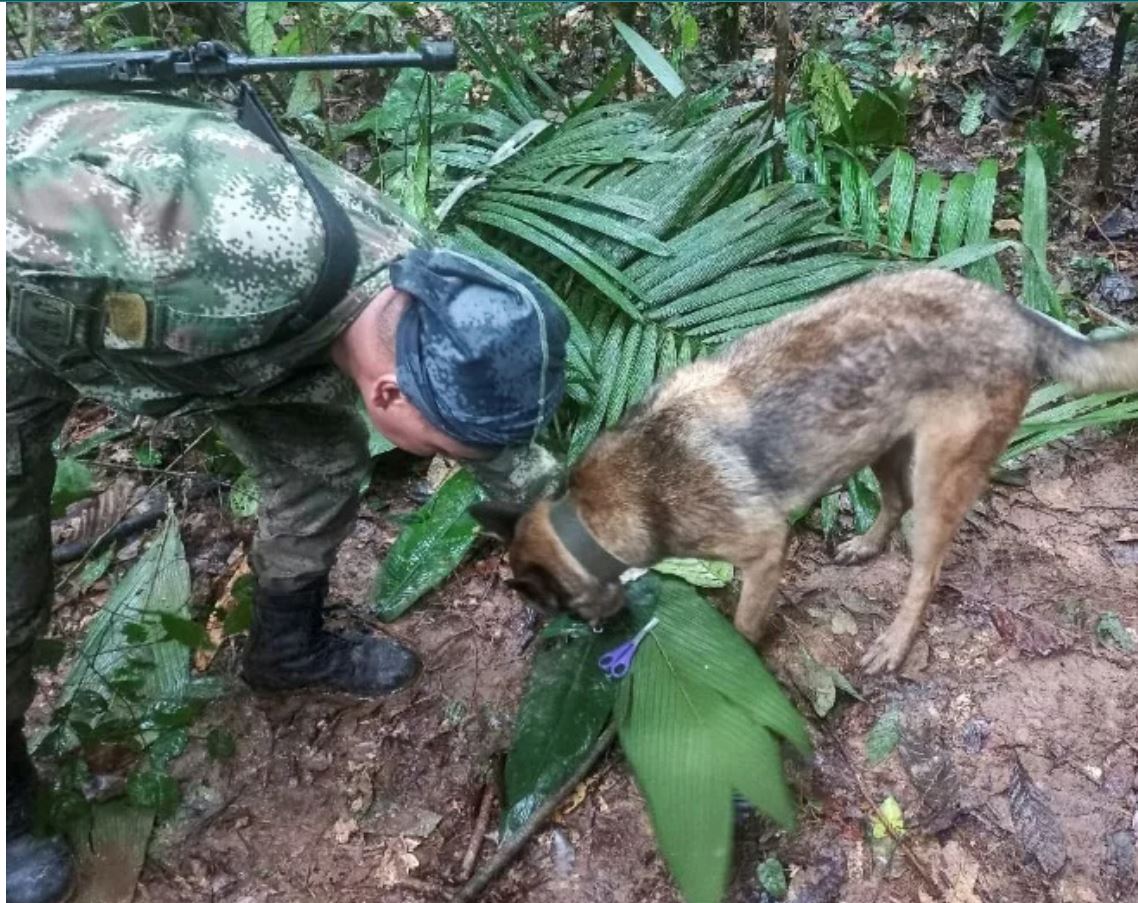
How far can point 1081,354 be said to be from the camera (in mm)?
3303

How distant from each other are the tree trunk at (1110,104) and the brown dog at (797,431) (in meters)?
2.05

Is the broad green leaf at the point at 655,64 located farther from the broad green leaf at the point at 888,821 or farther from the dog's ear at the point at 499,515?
the broad green leaf at the point at 888,821

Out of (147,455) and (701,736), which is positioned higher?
(701,736)

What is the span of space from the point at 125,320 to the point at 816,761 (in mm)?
2454

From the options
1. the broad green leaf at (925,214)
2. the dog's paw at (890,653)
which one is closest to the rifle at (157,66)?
the dog's paw at (890,653)

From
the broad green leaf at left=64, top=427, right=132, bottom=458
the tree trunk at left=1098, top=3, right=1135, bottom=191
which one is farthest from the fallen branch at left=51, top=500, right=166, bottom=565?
the tree trunk at left=1098, top=3, right=1135, bottom=191

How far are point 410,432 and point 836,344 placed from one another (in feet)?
4.91

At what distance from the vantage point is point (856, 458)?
3.36 metres

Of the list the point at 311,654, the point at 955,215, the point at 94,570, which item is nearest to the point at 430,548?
the point at 311,654

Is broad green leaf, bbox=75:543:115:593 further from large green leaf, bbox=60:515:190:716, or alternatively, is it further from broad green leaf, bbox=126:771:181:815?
broad green leaf, bbox=126:771:181:815

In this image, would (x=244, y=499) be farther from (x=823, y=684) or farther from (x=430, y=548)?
(x=823, y=684)

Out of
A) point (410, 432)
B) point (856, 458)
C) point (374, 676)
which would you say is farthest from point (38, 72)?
point (856, 458)

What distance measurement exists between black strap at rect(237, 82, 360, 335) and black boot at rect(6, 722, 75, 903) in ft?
5.26

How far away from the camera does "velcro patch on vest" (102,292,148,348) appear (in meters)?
2.24
